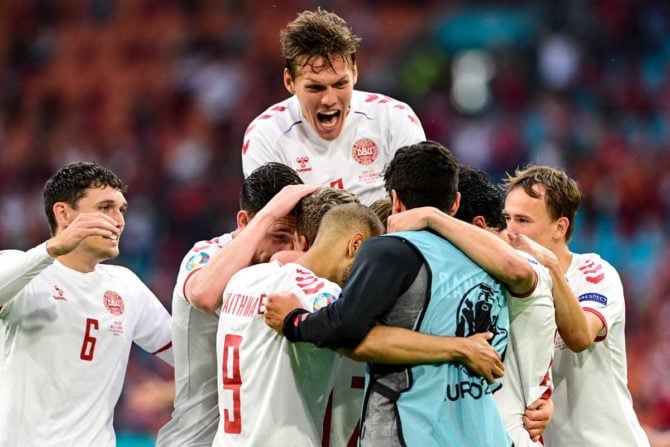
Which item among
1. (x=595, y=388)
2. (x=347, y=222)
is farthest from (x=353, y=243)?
(x=595, y=388)

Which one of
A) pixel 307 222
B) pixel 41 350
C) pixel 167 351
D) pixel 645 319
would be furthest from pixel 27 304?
pixel 645 319

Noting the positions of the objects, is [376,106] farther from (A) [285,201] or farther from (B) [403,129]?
(A) [285,201]

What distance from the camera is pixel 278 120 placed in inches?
248

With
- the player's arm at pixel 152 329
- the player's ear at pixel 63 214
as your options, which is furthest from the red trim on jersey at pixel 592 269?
the player's ear at pixel 63 214

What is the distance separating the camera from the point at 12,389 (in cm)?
540

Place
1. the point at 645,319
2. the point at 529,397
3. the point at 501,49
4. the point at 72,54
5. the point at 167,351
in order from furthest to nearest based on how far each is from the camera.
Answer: the point at 72,54
the point at 501,49
the point at 645,319
the point at 167,351
the point at 529,397

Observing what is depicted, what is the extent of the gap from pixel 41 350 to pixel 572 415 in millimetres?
2853

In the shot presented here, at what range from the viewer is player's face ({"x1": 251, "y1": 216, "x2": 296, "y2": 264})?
16.5 feet

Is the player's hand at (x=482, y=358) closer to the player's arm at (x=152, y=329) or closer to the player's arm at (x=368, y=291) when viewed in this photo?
the player's arm at (x=368, y=291)

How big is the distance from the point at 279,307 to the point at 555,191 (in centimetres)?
192

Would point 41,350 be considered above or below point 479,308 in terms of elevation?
below

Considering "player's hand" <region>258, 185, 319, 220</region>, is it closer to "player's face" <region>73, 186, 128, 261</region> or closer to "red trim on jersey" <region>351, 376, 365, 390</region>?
"red trim on jersey" <region>351, 376, 365, 390</region>

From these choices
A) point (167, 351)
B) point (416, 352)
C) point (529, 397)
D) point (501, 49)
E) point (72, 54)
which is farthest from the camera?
point (72, 54)

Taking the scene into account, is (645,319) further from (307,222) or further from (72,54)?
(72,54)
